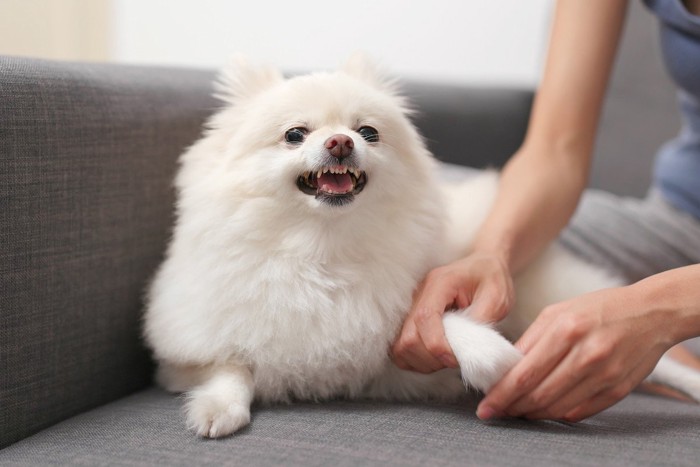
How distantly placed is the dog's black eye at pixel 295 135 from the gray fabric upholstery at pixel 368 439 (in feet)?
1.26

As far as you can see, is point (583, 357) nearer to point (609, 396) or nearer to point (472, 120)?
point (609, 396)

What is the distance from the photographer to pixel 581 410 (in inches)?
35.2

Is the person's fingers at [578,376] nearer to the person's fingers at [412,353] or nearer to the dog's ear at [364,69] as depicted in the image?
the person's fingers at [412,353]

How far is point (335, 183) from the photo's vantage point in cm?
97

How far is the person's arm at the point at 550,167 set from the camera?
1.00 metres

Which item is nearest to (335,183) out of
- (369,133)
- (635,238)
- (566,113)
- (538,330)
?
(369,133)

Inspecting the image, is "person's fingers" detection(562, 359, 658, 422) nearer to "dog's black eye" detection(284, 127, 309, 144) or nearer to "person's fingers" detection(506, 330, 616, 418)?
"person's fingers" detection(506, 330, 616, 418)

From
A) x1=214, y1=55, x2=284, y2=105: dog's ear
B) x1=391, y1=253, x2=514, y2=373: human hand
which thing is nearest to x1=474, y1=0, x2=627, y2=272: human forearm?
x1=391, y1=253, x2=514, y2=373: human hand

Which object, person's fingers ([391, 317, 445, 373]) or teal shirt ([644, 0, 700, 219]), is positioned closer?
person's fingers ([391, 317, 445, 373])

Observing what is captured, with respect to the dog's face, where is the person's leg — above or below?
below

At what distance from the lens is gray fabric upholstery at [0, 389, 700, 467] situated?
0.79 meters

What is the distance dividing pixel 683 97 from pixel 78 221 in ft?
4.19

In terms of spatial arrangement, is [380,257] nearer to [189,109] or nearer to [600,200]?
[189,109]

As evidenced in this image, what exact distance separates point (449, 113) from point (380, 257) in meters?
Result: 0.91
